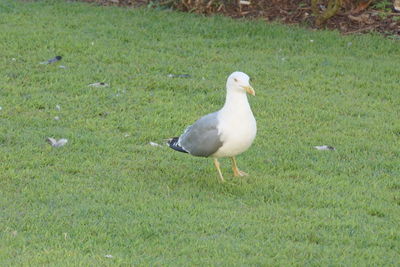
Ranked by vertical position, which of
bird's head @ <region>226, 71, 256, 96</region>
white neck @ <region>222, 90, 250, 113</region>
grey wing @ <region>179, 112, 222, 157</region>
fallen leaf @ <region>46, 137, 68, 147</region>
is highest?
bird's head @ <region>226, 71, 256, 96</region>

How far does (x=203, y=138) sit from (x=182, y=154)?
100cm

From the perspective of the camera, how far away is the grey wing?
22.4 ft

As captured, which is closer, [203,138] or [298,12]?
[203,138]

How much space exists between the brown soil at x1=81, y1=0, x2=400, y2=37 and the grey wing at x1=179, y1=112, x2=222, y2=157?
217 inches

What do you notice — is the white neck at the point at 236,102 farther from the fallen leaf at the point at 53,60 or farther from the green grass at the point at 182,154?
the fallen leaf at the point at 53,60

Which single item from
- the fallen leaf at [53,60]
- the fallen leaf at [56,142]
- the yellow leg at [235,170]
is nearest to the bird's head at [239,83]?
the yellow leg at [235,170]

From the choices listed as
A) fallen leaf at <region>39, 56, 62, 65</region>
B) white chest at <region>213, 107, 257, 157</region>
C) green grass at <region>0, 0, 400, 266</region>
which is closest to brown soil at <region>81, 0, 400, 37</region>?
green grass at <region>0, 0, 400, 266</region>

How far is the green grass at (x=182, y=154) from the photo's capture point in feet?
19.0

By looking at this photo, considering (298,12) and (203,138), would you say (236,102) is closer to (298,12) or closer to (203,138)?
(203,138)

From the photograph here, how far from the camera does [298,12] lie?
1260 cm

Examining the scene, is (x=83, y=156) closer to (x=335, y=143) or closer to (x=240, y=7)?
(x=335, y=143)

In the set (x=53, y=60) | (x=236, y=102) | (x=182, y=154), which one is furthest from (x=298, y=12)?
(x=236, y=102)

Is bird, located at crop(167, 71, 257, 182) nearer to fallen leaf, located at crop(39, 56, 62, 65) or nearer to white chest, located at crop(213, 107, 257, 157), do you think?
white chest, located at crop(213, 107, 257, 157)

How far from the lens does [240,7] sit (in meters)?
12.8
